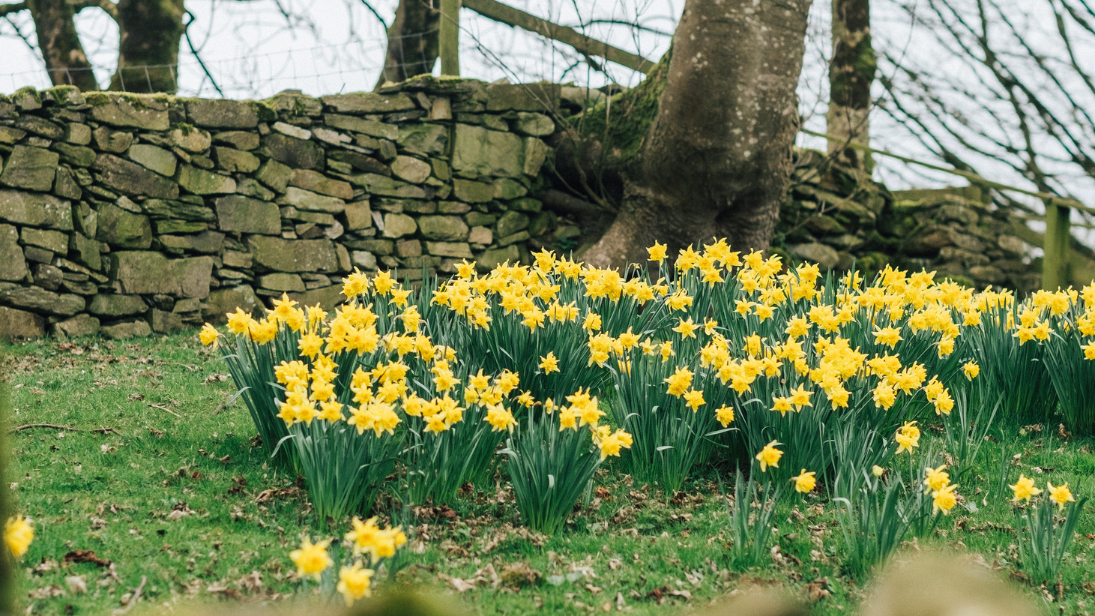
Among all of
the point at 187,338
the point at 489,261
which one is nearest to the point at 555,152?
the point at 489,261

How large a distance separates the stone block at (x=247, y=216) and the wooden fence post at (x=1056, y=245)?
6890mm

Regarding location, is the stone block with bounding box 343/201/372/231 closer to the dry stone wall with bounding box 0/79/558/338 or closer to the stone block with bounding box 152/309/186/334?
the dry stone wall with bounding box 0/79/558/338

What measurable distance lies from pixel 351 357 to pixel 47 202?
4.09 m

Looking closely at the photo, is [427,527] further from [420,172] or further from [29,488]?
[420,172]

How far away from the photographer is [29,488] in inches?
127

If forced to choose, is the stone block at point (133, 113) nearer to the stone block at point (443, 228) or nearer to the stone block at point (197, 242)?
the stone block at point (197, 242)

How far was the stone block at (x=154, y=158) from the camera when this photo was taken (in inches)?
260

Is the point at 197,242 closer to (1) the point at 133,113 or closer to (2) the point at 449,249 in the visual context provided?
(1) the point at 133,113

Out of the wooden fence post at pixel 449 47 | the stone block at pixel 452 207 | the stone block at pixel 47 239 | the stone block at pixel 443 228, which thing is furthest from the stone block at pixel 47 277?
the wooden fence post at pixel 449 47

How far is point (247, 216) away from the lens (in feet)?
22.9

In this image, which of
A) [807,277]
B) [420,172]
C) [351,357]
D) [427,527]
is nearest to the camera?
[427,527]

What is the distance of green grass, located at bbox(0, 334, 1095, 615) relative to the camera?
2.61m

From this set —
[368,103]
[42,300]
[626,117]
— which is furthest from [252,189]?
[626,117]

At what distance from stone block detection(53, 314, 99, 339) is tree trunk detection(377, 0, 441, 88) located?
4350mm
